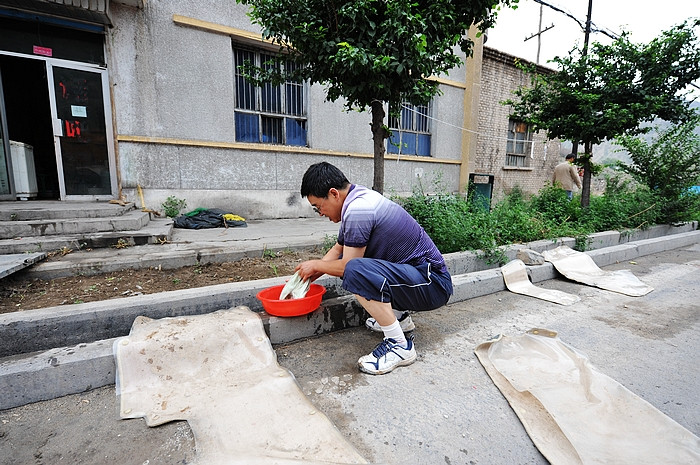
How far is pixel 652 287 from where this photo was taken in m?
4.31

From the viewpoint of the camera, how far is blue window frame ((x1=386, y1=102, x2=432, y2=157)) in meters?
9.70

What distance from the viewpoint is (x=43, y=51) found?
584cm

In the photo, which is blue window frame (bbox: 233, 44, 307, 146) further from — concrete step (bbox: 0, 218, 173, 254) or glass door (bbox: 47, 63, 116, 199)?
concrete step (bbox: 0, 218, 173, 254)

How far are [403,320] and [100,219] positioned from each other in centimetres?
456

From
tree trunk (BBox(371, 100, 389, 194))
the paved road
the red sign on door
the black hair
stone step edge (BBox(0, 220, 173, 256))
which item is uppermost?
the red sign on door

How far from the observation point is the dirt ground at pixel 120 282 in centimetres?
293

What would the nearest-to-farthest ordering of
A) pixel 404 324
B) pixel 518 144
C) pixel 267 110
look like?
pixel 404 324 < pixel 267 110 < pixel 518 144

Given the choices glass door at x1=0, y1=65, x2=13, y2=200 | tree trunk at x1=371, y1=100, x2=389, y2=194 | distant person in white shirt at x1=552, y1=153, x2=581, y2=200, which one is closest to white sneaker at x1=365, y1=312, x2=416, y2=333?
tree trunk at x1=371, y1=100, x2=389, y2=194

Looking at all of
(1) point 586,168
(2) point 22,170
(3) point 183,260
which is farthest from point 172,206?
(1) point 586,168

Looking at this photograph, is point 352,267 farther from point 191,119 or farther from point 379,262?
point 191,119

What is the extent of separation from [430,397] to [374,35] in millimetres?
3092

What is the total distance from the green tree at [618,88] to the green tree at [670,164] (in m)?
0.44

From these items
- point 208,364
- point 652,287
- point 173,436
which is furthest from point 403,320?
point 652,287

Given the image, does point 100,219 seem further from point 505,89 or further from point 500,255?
point 505,89
